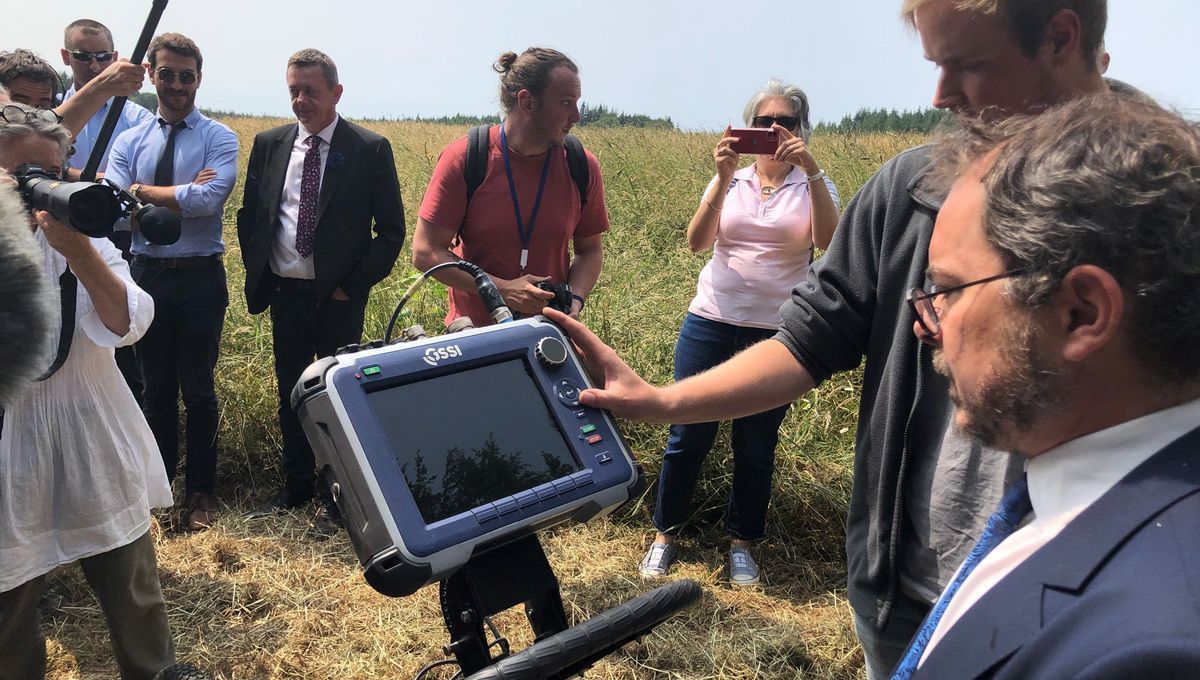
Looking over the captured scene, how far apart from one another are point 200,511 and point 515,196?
6.90ft

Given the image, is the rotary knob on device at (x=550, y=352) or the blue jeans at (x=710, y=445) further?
the blue jeans at (x=710, y=445)

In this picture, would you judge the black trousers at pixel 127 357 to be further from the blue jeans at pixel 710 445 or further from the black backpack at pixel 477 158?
the blue jeans at pixel 710 445

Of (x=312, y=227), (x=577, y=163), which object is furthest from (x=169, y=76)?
(x=577, y=163)

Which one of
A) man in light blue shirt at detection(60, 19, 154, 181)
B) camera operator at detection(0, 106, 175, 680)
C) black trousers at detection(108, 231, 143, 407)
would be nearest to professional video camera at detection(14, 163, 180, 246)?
camera operator at detection(0, 106, 175, 680)

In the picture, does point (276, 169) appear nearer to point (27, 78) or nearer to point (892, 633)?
point (27, 78)

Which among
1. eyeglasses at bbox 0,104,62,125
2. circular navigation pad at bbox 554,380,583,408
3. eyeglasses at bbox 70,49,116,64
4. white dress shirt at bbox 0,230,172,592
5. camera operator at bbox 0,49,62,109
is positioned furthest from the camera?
eyeglasses at bbox 70,49,116,64

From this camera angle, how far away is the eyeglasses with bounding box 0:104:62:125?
74.7 inches

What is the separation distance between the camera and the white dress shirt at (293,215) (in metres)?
3.61

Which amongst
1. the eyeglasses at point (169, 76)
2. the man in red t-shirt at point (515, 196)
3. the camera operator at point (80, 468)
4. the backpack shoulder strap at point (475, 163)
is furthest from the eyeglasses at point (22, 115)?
the eyeglasses at point (169, 76)

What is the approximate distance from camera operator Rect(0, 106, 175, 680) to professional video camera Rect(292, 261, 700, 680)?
50.3 inches

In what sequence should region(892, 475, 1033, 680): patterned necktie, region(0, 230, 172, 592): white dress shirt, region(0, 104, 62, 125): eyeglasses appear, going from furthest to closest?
1. region(0, 230, 172, 592): white dress shirt
2. region(0, 104, 62, 125): eyeglasses
3. region(892, 475, 1033, 680): patterned necktie

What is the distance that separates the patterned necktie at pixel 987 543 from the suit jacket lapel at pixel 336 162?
323 centimetres

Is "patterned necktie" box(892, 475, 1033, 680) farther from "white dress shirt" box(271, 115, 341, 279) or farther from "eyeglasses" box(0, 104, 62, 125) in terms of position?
"white dress shirt" box(271, 115, 341, 279)

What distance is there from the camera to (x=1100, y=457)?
31.4 inches
